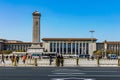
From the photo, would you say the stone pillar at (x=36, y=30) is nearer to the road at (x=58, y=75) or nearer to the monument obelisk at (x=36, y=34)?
the monument obelisk at (x=36, y=34)

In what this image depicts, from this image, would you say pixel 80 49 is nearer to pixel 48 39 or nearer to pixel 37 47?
pixel 48 39

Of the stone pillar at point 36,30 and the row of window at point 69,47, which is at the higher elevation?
the stone pillar at point 36,30

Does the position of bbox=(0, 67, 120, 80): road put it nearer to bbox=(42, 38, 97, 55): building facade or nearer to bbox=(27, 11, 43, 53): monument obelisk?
bbox=(27, 11, 43, 53): monument obelisk

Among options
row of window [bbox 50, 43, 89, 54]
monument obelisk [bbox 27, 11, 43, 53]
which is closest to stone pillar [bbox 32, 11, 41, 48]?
monument obelisk [bbox 27, 11, 43, 53]

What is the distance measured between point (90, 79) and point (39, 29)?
3340 inches

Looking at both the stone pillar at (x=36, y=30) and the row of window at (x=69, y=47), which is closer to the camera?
the stone pillar at (x=36, y=30)

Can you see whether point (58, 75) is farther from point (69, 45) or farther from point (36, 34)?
point (69, 45)

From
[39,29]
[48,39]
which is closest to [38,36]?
[39,29]

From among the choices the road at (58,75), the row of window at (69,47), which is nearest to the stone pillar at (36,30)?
the row of window at (69,47)

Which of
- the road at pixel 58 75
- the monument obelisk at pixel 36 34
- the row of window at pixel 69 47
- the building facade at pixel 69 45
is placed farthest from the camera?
the row of window at pixel 69 47

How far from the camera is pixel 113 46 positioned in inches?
7643

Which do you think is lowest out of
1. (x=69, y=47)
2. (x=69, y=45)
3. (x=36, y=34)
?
(x=69, y=47)

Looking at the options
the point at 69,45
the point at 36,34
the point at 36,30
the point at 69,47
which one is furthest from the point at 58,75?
the point at 69,47

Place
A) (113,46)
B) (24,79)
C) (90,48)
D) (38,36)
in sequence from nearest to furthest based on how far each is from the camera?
1. (24,79)
2. (38,36)
3. (90,48)
4. (113,46)
